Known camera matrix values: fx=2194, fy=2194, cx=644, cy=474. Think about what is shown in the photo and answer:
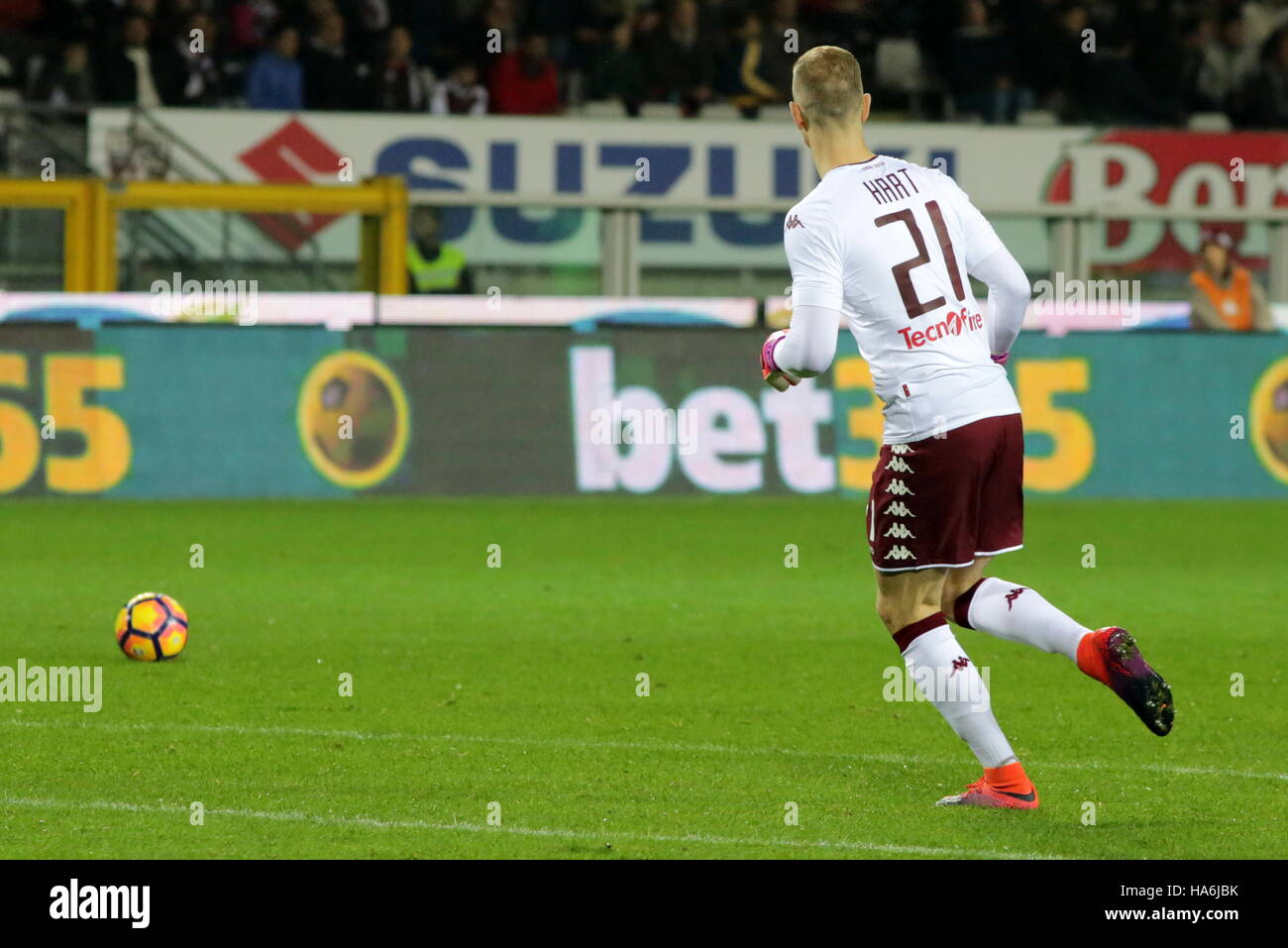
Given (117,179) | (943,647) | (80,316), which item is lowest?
(943,647)

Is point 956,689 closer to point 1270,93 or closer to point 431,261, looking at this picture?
point 431,261

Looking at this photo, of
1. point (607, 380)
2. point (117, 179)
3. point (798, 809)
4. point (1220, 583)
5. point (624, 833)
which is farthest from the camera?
point (117, 179)

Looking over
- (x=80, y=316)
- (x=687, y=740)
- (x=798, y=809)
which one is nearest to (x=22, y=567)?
(x=80, y=316)

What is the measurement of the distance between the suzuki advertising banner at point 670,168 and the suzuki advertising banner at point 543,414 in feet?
5.32

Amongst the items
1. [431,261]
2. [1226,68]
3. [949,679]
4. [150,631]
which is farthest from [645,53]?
[949,679]

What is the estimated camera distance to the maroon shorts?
6.08 metres

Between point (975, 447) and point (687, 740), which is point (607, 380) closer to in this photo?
point (687, 740)

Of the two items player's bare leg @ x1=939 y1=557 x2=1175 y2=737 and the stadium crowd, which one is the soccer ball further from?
the stadium crowd

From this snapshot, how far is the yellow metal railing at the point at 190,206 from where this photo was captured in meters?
17.9

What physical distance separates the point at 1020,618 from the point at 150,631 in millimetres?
4244

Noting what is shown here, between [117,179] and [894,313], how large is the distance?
525 inches
